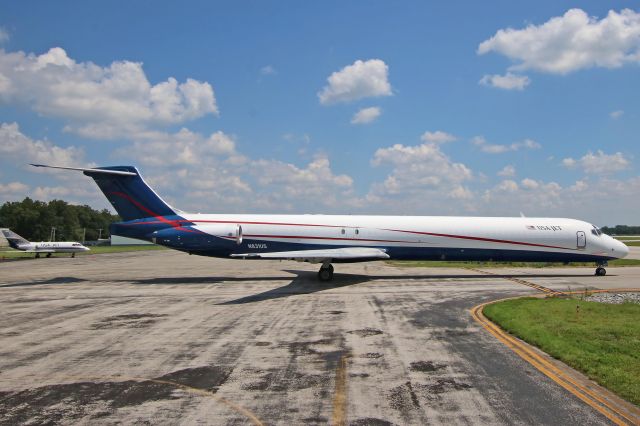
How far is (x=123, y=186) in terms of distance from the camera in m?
26.0

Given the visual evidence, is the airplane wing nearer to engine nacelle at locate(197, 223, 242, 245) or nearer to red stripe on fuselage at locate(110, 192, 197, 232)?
engine nacelle at locate(197, 223, 242, 245)

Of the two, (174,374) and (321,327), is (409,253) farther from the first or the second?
(174,374)

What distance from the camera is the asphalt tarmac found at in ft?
22.0

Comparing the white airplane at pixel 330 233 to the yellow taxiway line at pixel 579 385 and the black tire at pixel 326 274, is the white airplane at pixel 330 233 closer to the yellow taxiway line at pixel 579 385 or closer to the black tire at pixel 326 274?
the black tire at pixel 326 274

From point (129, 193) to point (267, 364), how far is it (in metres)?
20.0

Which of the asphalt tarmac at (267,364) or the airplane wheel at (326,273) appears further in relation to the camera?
the airplane wheel at (326,273)

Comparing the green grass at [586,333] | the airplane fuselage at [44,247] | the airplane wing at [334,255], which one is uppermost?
the airplane wing at [334,255]

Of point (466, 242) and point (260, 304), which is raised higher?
point (466, 242)

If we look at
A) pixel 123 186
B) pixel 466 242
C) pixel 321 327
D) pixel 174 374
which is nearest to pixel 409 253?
pixel 466 242

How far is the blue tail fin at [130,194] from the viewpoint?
26016 millimetres

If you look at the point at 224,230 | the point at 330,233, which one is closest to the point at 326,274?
the point at 330,233

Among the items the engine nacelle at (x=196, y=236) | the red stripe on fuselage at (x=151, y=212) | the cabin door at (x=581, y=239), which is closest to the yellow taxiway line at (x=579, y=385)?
the engine nacelle at (x=196, y=236)

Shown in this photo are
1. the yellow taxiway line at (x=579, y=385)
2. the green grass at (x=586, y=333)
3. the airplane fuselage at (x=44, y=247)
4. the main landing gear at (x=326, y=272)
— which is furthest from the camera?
the airplane fuselage at (x=44, y=247)

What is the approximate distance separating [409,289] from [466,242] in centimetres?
642
